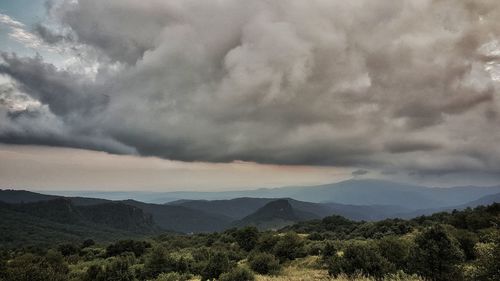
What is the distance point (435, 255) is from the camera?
2820cm

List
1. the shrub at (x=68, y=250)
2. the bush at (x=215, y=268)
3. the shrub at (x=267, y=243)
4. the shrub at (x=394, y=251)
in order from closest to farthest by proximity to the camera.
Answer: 1. the shrub at (x=394, y=251)
2. the bush at (x=215, y=268)
3. the shrub at (x=267, y=243)
4. the shrub at (x=68, y=250)

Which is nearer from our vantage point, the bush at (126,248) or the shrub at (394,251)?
the shrub at (394,251)

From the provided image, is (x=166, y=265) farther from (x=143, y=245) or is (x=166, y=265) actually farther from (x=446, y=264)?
(x=143, y=245)

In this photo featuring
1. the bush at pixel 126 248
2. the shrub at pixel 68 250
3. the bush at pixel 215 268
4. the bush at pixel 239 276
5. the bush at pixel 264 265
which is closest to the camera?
the bush at pixel 239 276

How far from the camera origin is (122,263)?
44.4m

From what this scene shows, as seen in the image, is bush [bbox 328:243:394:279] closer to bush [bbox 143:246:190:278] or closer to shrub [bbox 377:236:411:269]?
shrub [bbox 377:236:411:269]

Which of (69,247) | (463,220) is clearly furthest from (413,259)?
(69,247)

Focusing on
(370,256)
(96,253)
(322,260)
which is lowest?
(96,253)

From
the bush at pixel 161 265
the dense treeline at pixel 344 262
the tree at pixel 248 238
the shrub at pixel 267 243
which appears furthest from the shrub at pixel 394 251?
the tree at pixel 248 238

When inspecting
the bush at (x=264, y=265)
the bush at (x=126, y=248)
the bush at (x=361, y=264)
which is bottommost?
the bush at (x=126, y=248)

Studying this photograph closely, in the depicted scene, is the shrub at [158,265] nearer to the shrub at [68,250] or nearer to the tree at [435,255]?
the tree at [435,255]

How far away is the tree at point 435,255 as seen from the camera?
2786 cm

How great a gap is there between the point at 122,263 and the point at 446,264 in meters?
34.9

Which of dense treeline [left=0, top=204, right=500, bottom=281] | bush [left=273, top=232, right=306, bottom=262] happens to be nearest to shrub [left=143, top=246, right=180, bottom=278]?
dense treeline [left=0, top=204, right=500, bottom=281]
